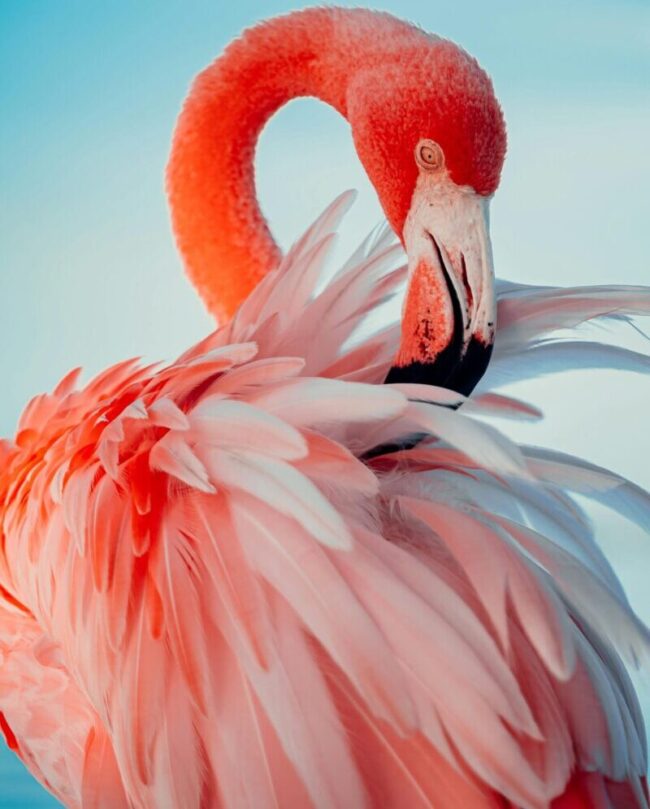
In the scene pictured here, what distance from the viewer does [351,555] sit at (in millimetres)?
884

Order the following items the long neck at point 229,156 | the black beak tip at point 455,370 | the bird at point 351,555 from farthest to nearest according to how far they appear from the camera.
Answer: the long neck at point 229,156, the black beak tip at point 455,370, the bird at point 351,555

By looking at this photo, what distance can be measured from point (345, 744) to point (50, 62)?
1.14 meters

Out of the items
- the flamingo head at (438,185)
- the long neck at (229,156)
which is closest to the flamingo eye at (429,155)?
the flamingo head at (438,185)

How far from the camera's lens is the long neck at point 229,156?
4.71ft

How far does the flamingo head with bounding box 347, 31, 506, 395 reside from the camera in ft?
3.76

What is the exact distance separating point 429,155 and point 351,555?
54cm

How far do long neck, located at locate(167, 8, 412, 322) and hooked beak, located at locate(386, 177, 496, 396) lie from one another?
30cm

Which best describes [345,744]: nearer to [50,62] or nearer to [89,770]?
[89,770]

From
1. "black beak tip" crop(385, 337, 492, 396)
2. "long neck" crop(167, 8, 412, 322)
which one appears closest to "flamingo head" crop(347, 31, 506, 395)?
"black beak tip" crop(385, 337, 492, 396)

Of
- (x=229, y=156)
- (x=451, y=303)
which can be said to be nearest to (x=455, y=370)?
(x=451, y=303)

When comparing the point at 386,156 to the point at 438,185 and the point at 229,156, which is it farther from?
the point at 229,156

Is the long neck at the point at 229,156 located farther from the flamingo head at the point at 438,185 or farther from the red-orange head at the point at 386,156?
the flamingo head at the point at 438,185

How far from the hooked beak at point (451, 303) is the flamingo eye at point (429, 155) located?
35mm

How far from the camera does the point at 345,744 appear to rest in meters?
0.84
